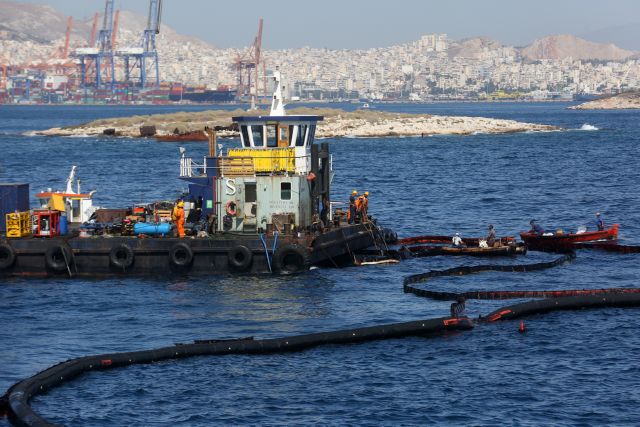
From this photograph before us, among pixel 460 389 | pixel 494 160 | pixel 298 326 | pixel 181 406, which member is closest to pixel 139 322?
pixel 298 326

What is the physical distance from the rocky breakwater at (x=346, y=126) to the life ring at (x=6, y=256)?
363ft

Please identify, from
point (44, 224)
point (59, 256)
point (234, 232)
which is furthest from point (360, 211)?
point (44, 224)

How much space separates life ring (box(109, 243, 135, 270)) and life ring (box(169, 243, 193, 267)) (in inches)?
65.4

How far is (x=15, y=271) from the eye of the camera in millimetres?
41281

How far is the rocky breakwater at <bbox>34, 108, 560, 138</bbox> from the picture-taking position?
16588cm

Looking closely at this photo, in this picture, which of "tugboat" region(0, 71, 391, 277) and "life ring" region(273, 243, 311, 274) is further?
"tugboat" region(0, 71, 391, 277)

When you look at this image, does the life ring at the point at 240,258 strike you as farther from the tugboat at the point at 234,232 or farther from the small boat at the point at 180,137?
the small boat at the point at 180,137

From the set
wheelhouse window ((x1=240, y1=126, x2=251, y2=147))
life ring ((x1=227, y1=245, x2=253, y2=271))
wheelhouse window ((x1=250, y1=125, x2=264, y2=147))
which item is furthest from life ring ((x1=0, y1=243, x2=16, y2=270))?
wheelhouse window ((x1=250, y1=125, x2=264, y2=147))

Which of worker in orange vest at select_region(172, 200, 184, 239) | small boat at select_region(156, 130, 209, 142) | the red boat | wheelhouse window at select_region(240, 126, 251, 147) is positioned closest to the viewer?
worker in orange vest at select_region(172, 200, 184, 239)

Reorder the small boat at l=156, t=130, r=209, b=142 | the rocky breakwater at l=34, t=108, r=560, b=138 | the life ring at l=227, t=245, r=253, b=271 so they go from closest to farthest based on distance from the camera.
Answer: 1. the life ring at l=227, t=245, r=253, b=271
2. the small boat at l=156, t=130, r=209, b=142
3. the rocky breakwater at l=34, t=108, r=560, b=138

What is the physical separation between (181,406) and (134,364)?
356 cm

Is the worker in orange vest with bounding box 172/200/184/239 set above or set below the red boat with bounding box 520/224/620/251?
above

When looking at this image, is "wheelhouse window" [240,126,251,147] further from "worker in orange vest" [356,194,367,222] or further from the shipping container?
the shipping container

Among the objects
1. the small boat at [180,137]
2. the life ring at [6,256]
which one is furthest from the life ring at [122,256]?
the small boat at [180,137]
